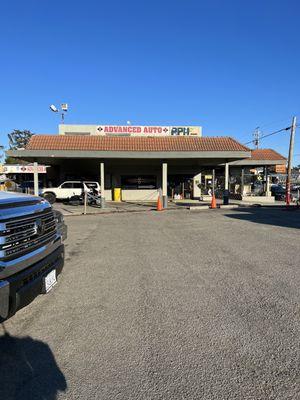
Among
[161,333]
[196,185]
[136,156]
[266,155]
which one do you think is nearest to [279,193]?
[266,155]

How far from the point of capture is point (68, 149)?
22219 mm

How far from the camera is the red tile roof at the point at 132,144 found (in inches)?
892

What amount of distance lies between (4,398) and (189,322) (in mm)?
2170

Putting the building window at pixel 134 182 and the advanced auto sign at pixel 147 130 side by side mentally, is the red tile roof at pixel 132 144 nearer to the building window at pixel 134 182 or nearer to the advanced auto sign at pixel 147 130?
the advanced auto sign at pixel 147 130

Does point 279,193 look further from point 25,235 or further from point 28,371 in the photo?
point 28,371

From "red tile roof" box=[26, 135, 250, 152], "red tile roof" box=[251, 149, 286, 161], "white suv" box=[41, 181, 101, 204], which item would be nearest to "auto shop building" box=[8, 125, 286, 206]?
"red tile roof" box=[26, 135, 250, 152]

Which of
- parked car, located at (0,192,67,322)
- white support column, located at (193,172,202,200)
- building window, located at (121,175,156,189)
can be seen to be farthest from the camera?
white support column, located at (193,172,202,200)

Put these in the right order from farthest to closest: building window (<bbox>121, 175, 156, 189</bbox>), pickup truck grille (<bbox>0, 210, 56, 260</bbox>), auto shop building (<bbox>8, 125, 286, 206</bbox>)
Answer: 1. building window (<bbox>121, 175, 156, 189</bbox>)
2. auto shop building (<bbox>8, 125, 286, 206</bbox>)
3. pickup truck grille (<bbox>0, 210, 56, 260</bbox>)

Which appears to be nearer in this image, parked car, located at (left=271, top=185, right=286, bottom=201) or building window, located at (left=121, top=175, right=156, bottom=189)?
building window, located at (left=121, top=175, right=156, bottom=189)

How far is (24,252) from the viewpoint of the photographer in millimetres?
3898

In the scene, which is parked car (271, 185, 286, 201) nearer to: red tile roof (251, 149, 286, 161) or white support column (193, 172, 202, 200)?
red tile roof (251, 149, 286, 161)

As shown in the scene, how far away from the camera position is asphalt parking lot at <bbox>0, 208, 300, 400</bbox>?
2984mm

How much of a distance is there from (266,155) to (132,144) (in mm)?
16024

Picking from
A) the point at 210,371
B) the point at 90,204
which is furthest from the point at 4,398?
the point at 90,204
